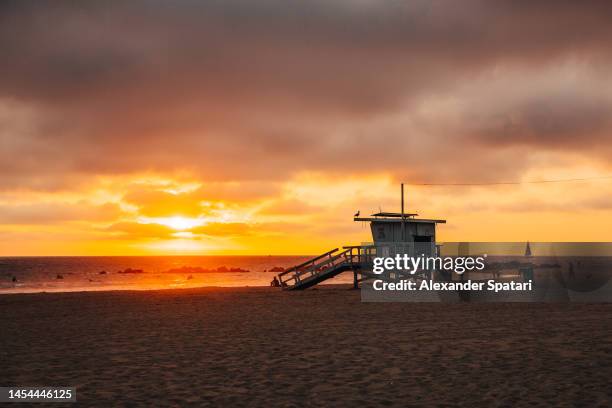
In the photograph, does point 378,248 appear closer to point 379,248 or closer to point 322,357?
point 379,248

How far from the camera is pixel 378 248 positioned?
36.3 meters

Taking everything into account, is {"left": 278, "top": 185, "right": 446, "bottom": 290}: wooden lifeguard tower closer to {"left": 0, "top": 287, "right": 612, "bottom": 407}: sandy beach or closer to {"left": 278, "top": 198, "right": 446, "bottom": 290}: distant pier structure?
{"left": 278, "top": 198, "right": 446, "bottom": 290}: distant pier structure

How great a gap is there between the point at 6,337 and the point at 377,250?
79.0 ft

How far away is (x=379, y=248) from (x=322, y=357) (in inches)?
979

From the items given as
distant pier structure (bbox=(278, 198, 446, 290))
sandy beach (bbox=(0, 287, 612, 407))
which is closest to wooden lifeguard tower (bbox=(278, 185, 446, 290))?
distant pier structure (bbox=(278, 198, 446, 290))

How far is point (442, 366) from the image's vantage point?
35.3 feet

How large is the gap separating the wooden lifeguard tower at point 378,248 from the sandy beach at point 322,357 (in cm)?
1412

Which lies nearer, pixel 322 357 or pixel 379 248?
pixel 322 357

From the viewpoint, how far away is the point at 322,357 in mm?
11859

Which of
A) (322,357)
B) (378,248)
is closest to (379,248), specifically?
(378,248)

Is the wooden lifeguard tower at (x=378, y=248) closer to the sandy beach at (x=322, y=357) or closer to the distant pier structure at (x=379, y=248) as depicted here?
the distant pier structure at (x=379, y=248)

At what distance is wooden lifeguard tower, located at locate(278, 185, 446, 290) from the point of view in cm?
3538

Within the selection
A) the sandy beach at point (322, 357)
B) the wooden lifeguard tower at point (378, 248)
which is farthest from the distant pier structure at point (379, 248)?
the sandy beach at point (322, 357)

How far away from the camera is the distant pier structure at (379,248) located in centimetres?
3538
